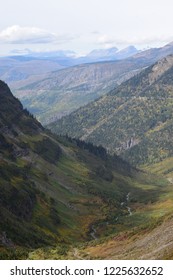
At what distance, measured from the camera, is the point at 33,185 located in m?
197

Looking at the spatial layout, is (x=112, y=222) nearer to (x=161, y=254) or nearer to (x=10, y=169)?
(x=10, y=169)

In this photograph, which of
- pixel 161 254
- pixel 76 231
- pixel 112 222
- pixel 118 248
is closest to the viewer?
pixel 161 254

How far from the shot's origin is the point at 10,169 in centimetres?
19288

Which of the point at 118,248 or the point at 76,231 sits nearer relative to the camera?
the point at 118,248
